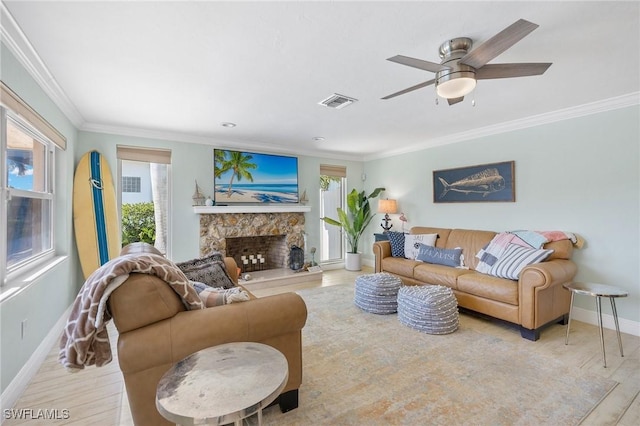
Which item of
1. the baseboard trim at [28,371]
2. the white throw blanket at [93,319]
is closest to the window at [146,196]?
the baseboard trim at [28,371]

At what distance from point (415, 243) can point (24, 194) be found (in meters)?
4.31

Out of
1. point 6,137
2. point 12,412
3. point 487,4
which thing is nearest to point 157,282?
point 12,412

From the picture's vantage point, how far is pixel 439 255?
3900 millimetres

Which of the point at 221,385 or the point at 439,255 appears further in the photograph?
the point at 439,255

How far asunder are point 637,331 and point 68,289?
232 inches

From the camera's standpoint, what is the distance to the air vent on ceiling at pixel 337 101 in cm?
285

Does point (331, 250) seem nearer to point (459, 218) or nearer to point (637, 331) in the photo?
point (459, 218)

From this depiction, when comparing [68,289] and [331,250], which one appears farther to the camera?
[331,250]

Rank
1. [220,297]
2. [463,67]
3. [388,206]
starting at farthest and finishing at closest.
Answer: [388,206], [463,67], [220,297]

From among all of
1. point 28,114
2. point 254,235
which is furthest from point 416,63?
point 254,235

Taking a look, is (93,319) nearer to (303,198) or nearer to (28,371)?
(28,371)

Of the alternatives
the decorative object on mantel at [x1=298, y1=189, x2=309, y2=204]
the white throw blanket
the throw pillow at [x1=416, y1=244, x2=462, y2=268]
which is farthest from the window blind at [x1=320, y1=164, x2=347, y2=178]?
the white throw blanket

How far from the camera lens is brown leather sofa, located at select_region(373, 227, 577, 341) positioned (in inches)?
103

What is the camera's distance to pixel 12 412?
174 centimetres
